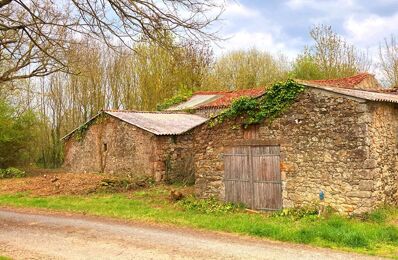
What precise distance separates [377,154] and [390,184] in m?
1.29

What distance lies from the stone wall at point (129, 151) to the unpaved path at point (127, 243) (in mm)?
7837

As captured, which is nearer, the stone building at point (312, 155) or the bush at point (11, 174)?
the stone building at point (312, 155)

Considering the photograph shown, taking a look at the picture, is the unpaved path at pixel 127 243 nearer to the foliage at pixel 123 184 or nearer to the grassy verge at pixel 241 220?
the grassy verge at pixel 241 220

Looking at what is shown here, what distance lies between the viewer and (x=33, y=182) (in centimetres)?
1902

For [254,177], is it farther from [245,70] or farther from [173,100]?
[245,70]

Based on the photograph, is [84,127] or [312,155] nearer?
[312,155]

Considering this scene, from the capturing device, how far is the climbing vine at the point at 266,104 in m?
11.7

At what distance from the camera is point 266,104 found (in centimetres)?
1223

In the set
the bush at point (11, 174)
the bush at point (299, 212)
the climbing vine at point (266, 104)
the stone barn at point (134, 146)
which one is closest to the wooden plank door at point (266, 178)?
the bush at point (299, 212)

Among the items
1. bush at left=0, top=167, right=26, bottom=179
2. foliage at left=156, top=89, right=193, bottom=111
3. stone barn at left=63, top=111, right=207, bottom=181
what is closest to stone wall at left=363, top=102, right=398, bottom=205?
stone barn at left=63, top=111, right=207, bottom=181

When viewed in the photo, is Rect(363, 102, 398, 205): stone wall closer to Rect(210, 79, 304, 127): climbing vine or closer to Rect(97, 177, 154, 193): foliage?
Rect(210, 79, 304, 127): climbing vine

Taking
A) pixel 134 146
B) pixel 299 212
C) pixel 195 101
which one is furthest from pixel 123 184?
pixel 195 101

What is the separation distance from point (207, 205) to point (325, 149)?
4218 millimetres

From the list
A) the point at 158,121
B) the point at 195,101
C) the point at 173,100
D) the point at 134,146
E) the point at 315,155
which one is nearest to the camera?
the point at 315,155
